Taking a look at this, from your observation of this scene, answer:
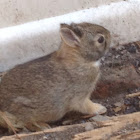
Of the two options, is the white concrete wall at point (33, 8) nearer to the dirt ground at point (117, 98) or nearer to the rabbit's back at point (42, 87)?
the dirt ground at point (117, 98)

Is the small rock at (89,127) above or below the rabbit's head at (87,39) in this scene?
below

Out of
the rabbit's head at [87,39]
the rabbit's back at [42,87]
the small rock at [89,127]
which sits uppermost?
the rabbit's head at [87,39]

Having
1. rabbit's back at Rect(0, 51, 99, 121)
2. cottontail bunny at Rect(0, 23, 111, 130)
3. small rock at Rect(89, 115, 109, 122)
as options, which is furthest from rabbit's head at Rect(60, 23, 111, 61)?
small rock at Rect(89, 115, 109, 122)

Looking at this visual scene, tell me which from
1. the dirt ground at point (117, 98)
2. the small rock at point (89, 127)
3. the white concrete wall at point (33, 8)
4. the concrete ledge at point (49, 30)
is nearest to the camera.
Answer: the small rock at point (89, 127)

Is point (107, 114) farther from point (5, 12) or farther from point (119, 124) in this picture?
point (5, 12)

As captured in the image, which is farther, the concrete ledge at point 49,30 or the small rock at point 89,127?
the concrete ledge at point 49,30

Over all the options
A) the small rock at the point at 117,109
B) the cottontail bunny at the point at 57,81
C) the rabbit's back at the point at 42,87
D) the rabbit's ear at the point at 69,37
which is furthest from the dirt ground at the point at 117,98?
the rabbit's ear at the point at 69,37

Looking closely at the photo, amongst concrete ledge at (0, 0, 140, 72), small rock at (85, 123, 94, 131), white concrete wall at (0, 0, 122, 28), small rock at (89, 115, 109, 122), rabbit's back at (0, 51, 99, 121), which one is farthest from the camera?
concrete ledge at (0, 0, 140, 72)

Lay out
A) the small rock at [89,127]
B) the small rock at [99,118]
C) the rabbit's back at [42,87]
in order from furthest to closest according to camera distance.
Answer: the small rock at [99,118] → the rabbit's back at [42,87] → the small rock at [89,127]

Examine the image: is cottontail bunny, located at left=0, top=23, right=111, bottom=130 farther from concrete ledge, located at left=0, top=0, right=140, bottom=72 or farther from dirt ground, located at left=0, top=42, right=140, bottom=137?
concrete ledge, located at left=0, top=0, right=140, bottom=72
